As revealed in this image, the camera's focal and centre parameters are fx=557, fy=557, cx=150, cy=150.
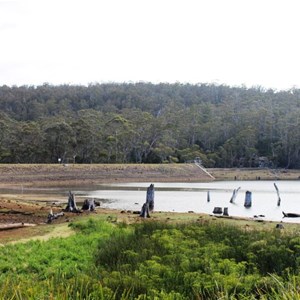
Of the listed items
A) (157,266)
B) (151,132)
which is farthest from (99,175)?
(157,266)

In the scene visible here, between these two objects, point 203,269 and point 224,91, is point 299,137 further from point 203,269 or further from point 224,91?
point 203,269

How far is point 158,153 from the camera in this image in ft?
284

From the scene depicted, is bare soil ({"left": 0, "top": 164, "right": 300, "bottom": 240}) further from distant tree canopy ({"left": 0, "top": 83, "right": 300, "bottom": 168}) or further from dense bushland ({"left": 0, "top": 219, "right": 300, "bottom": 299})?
dense bushland ({"left": 0, "top": 219, "right": 300, "bottom": 299})

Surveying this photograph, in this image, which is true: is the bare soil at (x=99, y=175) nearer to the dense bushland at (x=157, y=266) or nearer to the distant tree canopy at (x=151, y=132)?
the distant tree canopy at (x=151, y=132)

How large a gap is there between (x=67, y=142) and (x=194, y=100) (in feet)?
246

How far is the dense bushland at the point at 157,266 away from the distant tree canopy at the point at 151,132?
2586 inches

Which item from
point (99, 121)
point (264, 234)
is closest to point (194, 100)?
point (99, 121)

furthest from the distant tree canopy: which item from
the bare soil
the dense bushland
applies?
the dense bushland

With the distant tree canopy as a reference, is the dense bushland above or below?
below

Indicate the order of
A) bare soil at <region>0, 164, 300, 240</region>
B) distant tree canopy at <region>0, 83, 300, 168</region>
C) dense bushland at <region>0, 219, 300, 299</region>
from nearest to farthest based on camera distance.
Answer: dense bushland at <region>0, 219, 300, 299</region>
bare soil at <region>0, 164, 300, 240</region>
distant tree canopy at <region>0, 83, 300, 168</region>

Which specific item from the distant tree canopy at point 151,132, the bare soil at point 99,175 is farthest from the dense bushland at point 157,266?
the distant tree canopy at point 151,132

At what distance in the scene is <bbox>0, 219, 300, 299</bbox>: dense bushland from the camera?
690 centimetres

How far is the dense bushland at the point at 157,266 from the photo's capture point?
22.6ft

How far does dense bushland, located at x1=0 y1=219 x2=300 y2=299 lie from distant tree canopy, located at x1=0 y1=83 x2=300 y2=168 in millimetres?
65679
